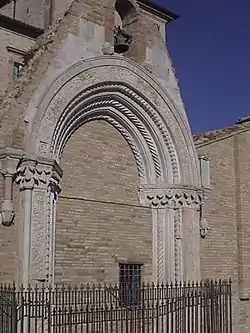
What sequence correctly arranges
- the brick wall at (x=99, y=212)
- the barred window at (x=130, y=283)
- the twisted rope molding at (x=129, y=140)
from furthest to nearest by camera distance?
1. the twisted rope molding at (x=129, y=140)
2. the barred window at (x=130, y=283)
3. the brick wall at (x=99, y=212)

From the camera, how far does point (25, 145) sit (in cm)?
808

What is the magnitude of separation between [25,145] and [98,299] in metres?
3.01

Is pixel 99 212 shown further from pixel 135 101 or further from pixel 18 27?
pixel 18 27

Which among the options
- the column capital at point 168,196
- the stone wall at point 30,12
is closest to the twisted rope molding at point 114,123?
the column capital at point 168,196

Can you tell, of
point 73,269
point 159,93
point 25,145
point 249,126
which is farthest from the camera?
point 249,126

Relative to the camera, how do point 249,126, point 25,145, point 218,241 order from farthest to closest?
point 249,126, point 218,241, point 25,145

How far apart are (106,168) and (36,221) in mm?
2447

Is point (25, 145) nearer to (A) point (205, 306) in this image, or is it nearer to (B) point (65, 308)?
(B) point (65, 308)

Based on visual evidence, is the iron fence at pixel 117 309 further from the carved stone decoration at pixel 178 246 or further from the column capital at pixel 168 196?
the column capital at pixel 168 196

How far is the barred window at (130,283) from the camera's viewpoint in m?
9.84

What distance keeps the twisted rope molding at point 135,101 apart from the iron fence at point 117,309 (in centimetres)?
235

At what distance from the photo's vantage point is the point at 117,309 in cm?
895

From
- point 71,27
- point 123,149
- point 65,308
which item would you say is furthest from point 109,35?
point 65,308

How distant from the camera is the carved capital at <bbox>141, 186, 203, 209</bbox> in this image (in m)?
10.7
